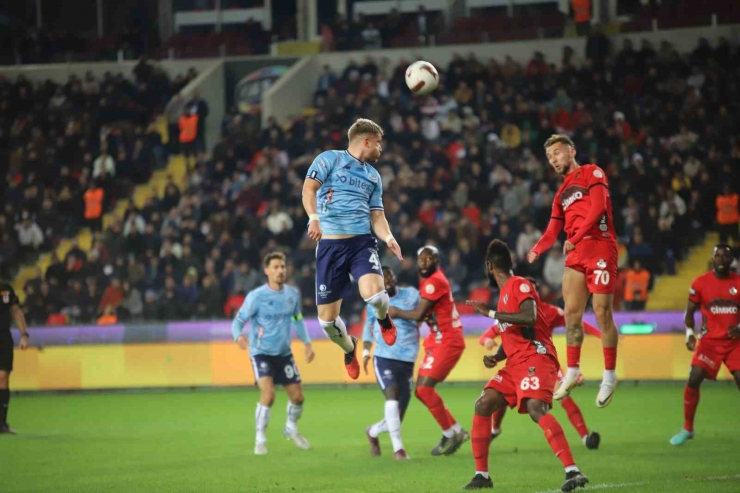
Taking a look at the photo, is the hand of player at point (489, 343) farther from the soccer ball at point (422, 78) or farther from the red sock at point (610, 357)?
the soccer ball at point (422, 78)

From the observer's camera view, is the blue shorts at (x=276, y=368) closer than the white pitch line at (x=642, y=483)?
No

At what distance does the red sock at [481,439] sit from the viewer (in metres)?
10.0

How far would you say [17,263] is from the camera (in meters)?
27.6

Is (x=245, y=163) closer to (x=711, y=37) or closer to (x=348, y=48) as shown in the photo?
(x=348, y=48)

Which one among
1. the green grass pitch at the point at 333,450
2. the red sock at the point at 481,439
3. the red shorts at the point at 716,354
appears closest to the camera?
the red sock at the point at 481,439

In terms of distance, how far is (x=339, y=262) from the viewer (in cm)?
996

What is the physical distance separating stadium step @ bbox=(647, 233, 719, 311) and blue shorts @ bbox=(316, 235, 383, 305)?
12.4 m

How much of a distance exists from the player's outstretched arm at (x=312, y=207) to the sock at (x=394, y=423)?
414cm

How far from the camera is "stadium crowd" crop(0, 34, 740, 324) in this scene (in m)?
22.9

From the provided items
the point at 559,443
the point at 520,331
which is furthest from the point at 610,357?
the point at 559,443

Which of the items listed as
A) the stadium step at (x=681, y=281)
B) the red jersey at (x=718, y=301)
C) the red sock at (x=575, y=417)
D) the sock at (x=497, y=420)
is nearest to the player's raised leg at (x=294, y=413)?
the sock at (x=497, y=420)

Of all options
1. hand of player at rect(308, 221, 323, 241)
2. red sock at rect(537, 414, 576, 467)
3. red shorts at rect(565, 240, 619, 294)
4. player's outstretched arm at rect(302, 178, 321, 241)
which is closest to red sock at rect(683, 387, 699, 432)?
red shorts at rect(565, 240, 619, 294)

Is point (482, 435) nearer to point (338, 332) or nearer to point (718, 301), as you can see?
point (338, 332)

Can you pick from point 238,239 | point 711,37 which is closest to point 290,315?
point 238,239
